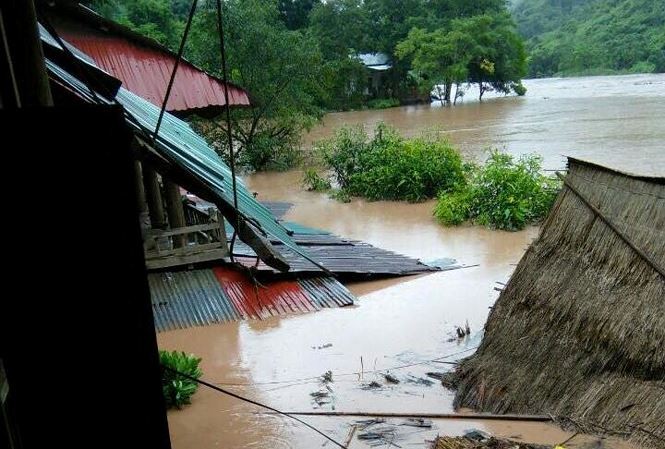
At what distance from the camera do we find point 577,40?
66875mm

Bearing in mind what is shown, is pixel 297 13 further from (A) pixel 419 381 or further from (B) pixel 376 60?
(A) pixel 419 381

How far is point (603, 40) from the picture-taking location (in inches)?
2491

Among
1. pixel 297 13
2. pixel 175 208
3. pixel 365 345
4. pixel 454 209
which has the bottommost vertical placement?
pixel 365 345

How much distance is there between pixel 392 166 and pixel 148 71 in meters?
7.55

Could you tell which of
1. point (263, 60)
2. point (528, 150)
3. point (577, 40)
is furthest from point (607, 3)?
point (263, 60)

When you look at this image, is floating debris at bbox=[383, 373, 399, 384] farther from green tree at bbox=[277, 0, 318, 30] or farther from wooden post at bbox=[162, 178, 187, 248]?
green tree at bbox=[277, 0, 318, 30]

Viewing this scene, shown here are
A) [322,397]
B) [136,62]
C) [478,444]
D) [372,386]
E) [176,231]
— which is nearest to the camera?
[478,444]

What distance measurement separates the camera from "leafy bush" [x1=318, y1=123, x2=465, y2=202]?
17.0m

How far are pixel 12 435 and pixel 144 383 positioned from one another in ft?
1.52

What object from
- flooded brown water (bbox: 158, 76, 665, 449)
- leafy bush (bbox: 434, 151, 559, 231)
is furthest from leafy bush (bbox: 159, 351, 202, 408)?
leafy bush (bbox: 434, 151, 559, 231)

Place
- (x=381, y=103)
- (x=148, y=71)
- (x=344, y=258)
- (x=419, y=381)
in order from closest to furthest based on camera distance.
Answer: (x=419, y=381)
(x=344, y=258)
(x=148, y=71)
(x=381, y=103)

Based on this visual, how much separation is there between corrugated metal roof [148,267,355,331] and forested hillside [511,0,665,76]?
55.2 m

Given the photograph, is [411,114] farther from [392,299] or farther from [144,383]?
[144,383]

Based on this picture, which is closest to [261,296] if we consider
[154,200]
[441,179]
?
[154,200]
